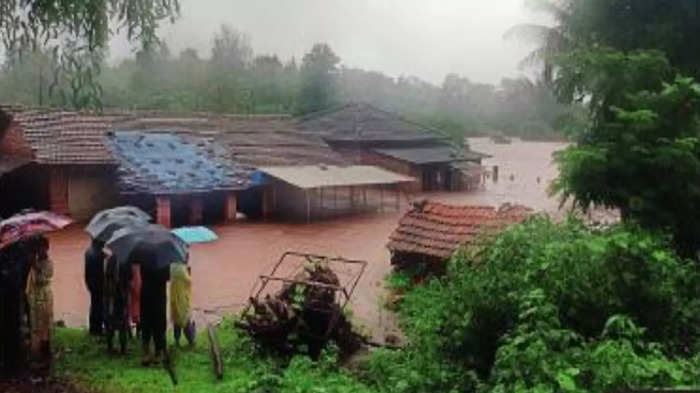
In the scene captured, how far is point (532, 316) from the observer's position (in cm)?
654

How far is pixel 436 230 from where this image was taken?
17.5m

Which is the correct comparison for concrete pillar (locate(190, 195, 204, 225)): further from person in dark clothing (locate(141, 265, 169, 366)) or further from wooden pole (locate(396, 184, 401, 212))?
person in dark clothing (locate(141, 265, 169, 366))

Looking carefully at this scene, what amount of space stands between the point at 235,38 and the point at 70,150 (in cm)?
4860

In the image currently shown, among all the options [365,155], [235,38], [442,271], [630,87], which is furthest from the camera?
[235,38]

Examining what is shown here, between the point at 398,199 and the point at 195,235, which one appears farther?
the point at 398,199

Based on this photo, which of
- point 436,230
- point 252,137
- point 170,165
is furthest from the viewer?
point 252,137

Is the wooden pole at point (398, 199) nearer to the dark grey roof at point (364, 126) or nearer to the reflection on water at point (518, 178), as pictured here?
the reflection on water at point (518, 178)

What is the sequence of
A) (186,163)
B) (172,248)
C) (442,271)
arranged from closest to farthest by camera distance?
(172,248) → (442,271) → (186,163)

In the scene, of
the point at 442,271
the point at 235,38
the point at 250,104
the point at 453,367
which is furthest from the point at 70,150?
the point at 235,38

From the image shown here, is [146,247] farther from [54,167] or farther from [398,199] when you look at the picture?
[398,199]

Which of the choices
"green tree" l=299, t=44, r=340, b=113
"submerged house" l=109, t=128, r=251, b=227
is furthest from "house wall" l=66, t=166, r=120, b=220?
"green tree" l=299, t=44, r=340, b=113

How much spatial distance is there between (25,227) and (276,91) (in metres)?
53.0

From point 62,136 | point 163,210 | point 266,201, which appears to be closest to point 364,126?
point 266,201

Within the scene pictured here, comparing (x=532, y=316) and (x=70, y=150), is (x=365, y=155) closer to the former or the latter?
(x=70, y=150)
